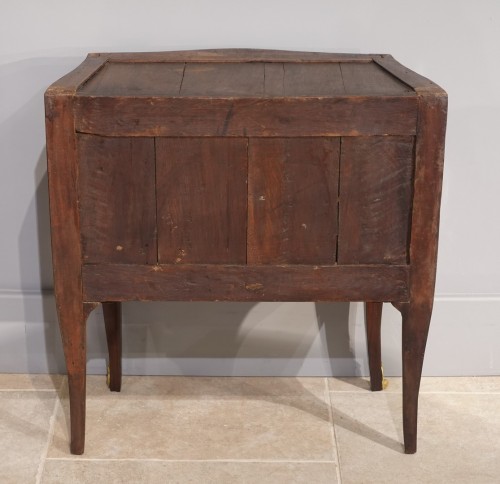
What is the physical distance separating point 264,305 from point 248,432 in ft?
1.14

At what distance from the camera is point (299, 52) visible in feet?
6.71

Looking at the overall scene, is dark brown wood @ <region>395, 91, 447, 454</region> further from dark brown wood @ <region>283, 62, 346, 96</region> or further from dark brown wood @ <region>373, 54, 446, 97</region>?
dark brown wood @ <region>283, 62, 346, 96</region>

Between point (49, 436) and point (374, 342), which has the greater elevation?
point (374, 342)

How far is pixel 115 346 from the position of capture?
2.21 metres

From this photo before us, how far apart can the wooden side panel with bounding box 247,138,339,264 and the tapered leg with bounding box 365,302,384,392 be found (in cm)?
46

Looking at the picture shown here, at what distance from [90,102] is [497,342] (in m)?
1.20

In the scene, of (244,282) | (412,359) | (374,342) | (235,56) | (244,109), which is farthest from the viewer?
(374,342)

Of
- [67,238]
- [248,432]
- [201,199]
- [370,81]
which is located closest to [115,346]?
[248,432]

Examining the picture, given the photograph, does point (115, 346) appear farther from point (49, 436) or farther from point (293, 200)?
point (293, 200)

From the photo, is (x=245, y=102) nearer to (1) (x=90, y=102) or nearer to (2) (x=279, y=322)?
(1) (x=90, y=102)

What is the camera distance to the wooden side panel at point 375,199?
169 centimetres

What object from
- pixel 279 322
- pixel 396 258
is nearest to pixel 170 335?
pixel 279 322

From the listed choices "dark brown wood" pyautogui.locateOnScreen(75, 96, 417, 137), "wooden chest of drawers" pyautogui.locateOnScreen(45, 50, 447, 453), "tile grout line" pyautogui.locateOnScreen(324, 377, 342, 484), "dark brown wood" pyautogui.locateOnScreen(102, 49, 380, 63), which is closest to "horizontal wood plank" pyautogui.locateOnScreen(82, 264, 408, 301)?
"wooden chest of drawers" pyautogui.locateOnScreen(45, 50, 447, 453)

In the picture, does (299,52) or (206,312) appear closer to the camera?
(299,52)
